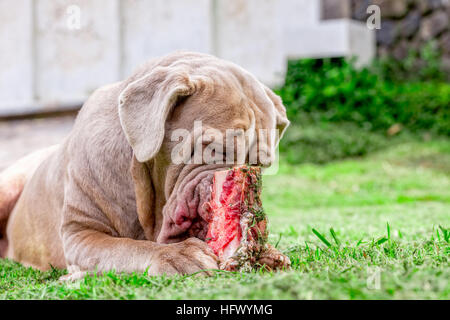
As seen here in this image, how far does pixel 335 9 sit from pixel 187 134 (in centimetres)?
993

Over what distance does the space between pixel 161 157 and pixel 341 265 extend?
3.93 ft

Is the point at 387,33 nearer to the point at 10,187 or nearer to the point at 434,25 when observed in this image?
the point at 434,25

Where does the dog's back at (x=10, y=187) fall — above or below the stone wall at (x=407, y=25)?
below

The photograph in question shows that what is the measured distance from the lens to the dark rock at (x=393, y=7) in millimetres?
12891

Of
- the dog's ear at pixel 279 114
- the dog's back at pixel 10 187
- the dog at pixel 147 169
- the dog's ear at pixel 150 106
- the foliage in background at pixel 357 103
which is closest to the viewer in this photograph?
the dog at pixel 147 169

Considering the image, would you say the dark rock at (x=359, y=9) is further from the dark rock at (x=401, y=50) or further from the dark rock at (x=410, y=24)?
the dark rock at (x=401, y=50)

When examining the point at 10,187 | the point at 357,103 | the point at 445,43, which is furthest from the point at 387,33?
the point at 10,187

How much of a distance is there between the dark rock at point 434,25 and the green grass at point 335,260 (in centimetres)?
604

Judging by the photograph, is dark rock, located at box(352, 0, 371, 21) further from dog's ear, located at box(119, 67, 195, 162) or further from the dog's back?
dog's ear, located at box(119, 67, 195, 162)

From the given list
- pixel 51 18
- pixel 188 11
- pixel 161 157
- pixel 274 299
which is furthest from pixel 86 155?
pixel 51 18

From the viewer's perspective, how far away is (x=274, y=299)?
184 centimetres

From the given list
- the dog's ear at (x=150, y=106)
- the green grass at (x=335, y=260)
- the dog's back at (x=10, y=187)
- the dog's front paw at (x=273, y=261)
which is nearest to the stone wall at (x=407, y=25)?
the green grass at (x=335, y=260)

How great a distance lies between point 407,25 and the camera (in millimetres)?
12898
